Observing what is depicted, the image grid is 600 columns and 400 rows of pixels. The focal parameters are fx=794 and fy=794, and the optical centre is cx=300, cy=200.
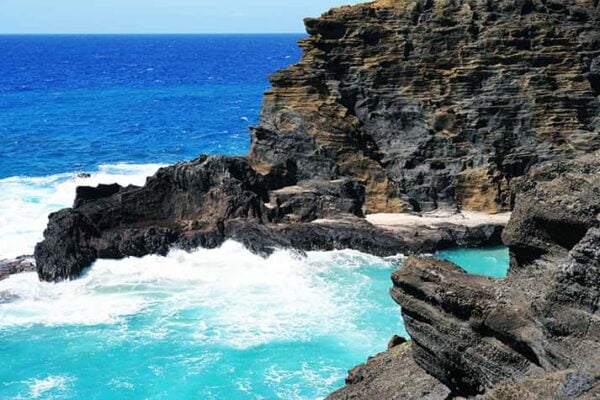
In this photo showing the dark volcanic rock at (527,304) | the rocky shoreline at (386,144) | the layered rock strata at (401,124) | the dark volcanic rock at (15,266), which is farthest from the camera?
the layered rock strata at (401,124)

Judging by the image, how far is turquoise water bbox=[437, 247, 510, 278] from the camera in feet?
120

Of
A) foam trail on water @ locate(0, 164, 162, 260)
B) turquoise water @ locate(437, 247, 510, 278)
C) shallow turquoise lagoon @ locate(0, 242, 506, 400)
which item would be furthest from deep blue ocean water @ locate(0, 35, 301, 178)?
turquoise water @ locate(437, 247, 510, 278)

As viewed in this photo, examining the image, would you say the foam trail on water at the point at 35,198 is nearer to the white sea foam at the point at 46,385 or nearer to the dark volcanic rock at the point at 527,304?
the white sea foam at the point at 46,385

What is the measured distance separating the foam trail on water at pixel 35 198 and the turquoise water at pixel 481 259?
67.8 ft

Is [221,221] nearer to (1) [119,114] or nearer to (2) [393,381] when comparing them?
(2) [393,381]

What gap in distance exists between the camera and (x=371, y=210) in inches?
1673

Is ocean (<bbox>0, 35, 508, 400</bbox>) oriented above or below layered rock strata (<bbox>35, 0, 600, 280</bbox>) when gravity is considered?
below

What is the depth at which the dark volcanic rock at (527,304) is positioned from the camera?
1072 centimetres

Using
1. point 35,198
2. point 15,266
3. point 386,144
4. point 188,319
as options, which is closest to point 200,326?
point 188,319

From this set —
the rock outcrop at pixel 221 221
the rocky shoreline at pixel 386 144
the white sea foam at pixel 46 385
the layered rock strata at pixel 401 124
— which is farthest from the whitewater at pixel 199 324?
the layered rock strata at pixel 401 124

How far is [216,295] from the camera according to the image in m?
33.2

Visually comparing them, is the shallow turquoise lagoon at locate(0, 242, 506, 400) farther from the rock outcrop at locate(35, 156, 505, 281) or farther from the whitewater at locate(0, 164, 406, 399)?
the rock outcrop at locate(35, 156, 505, 281)

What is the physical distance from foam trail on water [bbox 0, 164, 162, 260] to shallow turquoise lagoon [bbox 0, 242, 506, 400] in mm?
6184

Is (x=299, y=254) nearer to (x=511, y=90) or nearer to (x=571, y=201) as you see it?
(x=511, y=90)
